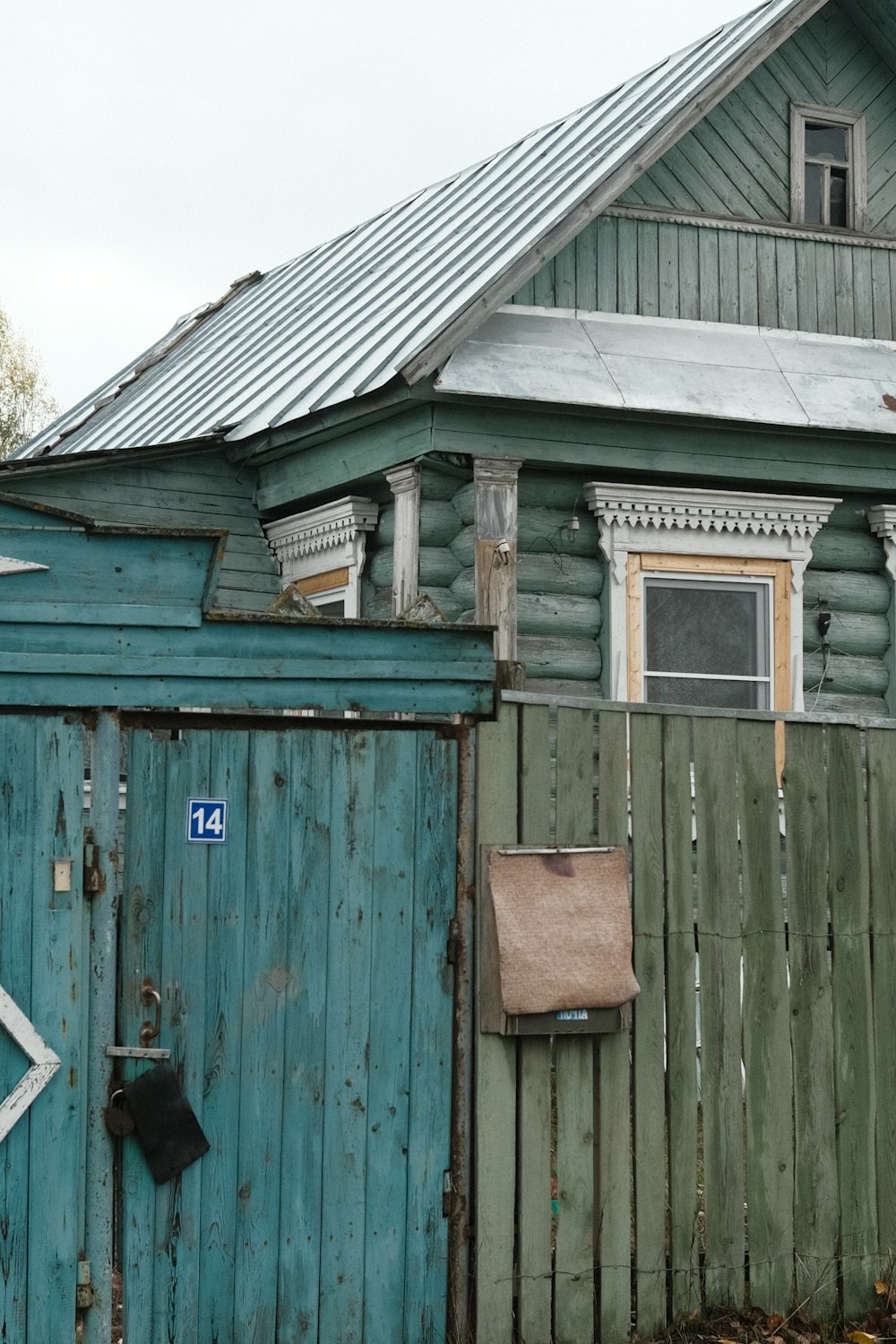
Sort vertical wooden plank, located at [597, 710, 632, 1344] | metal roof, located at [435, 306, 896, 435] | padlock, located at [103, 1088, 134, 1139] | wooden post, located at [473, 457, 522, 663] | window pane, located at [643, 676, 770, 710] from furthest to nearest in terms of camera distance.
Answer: window pane, located at [643, 676, 770, 710] → metal roof, located at [435, 306, 896, 435] → wooden post, located at [473, 457, 522, 663] → vertical wooden plank, located at [597, 710, 632, 1344] → padlock, located at [103, 1088, 134, 1139]

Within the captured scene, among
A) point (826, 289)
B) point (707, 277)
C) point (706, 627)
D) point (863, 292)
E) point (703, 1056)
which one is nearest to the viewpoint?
point (703, 1056)

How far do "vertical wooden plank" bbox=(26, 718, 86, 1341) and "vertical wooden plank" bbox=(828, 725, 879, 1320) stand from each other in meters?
2.85

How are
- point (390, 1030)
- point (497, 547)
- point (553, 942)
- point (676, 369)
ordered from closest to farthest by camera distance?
point (390, 1030), point (553, 942), point (497, 547), point (676, 369)

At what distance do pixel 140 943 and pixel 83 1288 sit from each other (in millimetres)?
1044

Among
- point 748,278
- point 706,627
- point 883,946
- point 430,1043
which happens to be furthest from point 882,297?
point 430,1043

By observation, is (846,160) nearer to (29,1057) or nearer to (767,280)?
(767,280)

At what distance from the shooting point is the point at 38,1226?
16.5ft

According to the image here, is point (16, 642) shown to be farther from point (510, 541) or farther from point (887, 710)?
point (887, 710)

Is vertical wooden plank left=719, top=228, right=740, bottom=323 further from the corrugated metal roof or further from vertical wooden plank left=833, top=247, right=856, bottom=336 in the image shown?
the corrugated metal roof

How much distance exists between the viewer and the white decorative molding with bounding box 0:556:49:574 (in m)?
5.15

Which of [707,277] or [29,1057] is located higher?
Result: [707,277]

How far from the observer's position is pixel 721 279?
1038cm

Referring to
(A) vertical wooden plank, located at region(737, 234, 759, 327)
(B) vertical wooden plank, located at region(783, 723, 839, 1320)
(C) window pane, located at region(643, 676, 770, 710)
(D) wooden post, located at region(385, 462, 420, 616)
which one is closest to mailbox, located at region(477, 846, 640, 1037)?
(B) vertical wooden plank, located at region(783, 723, 839, 1320)

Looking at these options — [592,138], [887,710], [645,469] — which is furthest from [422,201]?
[887,710]
